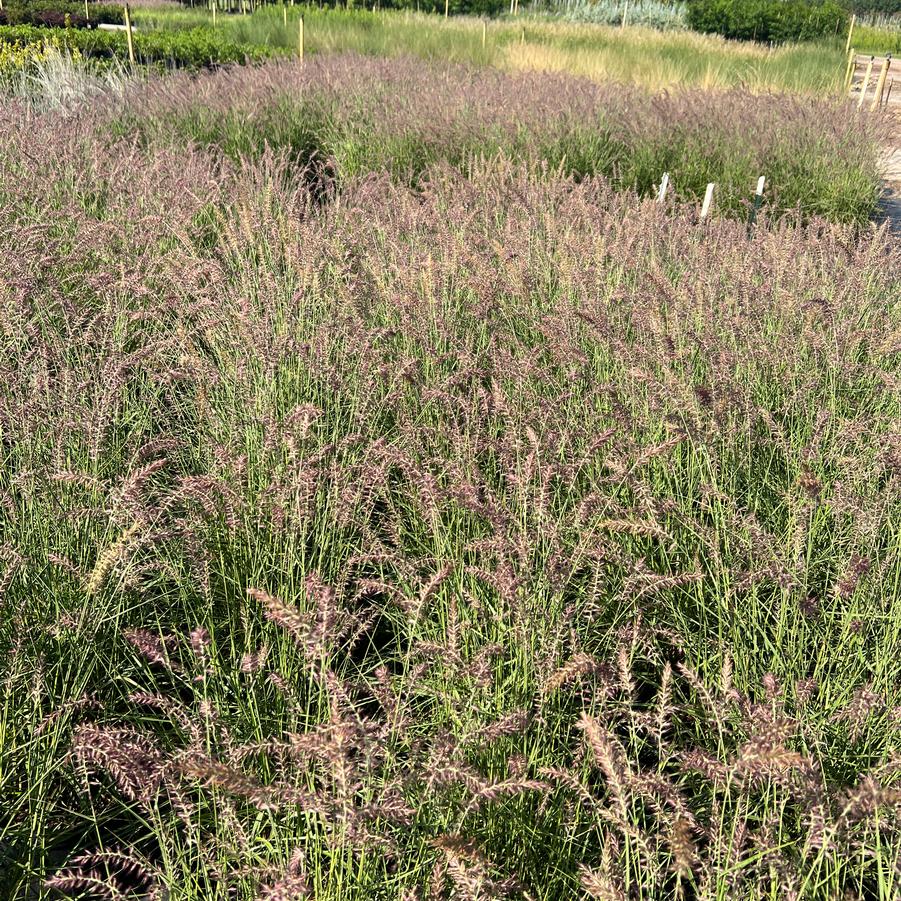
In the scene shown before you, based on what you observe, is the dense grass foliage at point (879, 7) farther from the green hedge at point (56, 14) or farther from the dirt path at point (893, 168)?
the green hedge at point (56, 14)

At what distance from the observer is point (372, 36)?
14.2 m

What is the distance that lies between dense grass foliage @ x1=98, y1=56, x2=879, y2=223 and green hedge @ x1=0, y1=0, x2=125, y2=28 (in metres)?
11.5

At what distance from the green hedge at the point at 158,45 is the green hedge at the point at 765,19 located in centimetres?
1983

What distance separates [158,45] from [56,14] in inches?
350

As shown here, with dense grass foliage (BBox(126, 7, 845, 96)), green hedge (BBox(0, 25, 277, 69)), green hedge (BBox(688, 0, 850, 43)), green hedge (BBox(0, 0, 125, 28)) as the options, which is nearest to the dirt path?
dense grass foliage (BBox(126, 7, 845, 96))

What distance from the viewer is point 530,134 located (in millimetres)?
6848

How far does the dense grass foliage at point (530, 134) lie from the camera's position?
6.83 m

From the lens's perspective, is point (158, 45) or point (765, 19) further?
point (765, 19)

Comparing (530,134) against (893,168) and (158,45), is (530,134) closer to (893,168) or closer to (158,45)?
(158,45)

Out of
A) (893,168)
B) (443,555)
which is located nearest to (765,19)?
(893,168)

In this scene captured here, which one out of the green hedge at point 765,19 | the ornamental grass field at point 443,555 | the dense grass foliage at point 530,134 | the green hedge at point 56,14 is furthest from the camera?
the green hedge at point 765,19

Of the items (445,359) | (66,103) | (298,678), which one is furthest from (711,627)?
(66,103)

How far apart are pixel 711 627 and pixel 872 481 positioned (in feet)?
1.92

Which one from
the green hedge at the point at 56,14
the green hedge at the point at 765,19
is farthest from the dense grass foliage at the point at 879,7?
the green hedge at the point at 56,14
